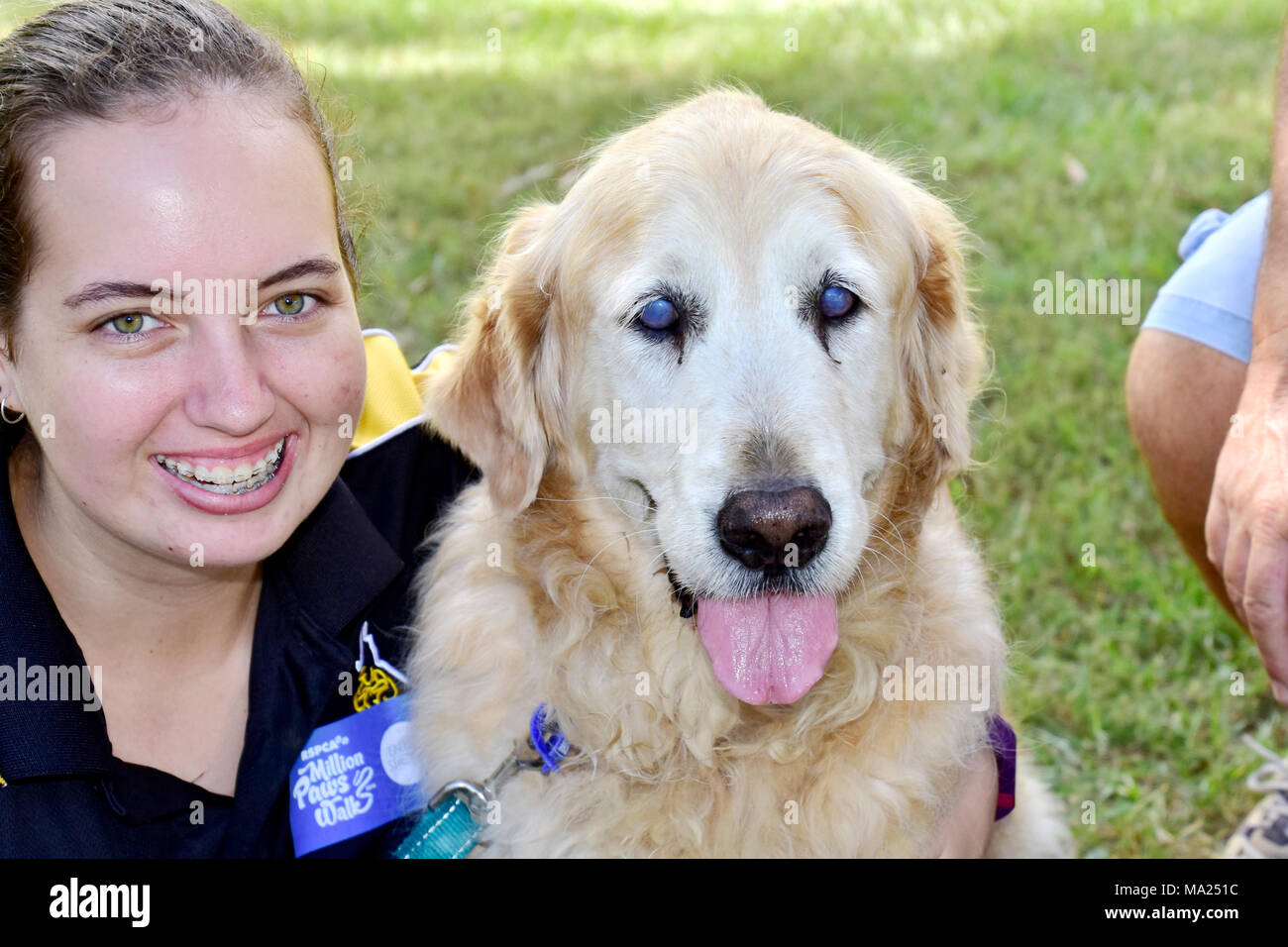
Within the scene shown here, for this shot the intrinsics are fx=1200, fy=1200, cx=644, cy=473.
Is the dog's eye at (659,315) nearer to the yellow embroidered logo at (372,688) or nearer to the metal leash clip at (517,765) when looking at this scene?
the metal leash clip at (517,765)

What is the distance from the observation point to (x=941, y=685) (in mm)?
3139

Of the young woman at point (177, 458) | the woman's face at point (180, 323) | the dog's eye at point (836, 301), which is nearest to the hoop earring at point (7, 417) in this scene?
the young woman at point (177, 458)

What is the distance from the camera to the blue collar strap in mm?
3023

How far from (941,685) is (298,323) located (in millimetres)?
1855

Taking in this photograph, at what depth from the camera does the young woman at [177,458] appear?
2.54 metres

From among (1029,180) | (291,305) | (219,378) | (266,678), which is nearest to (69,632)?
(266,678)

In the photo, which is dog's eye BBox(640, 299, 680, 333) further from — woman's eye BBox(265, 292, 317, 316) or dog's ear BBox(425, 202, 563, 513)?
woman's eye BBox(265, 292, 317, 316)

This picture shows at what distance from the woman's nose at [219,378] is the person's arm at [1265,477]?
222 centimetres

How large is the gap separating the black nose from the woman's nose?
1078 mm

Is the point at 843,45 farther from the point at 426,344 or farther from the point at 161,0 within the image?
the point at 161,0

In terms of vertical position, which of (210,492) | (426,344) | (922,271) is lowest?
(210,492)

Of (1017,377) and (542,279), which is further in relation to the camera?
(1017,377)

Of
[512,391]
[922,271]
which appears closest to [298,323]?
[512,391]

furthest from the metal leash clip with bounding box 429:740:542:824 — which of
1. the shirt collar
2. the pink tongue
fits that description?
the pink tongue
